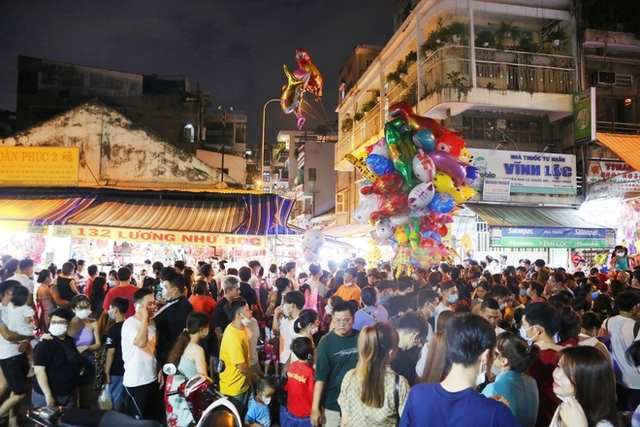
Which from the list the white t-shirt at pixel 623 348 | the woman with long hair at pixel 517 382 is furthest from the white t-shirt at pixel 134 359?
the white t-shirt at pixel 623 348

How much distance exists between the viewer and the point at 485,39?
15.4 metres

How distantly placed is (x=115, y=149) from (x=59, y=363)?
11.7m

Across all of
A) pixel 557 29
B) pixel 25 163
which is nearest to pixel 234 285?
pixel 25 163

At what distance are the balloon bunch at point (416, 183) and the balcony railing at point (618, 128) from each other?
830cm

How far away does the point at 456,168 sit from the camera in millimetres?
9406

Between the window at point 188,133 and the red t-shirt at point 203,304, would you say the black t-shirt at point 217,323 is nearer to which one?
the red t-shirt at point 203,304

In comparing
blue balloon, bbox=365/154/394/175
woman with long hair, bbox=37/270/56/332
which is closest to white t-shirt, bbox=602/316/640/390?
blue balloon, bbox=365/154/394/175

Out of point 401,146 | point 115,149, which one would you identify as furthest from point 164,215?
point 401,146

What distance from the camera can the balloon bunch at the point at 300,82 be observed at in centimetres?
1368

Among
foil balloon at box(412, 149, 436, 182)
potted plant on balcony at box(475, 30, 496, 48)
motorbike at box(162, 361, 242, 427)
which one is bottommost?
motorbike at box(162, 361, 242, 427)

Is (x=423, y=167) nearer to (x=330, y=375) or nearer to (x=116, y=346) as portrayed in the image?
(x=330, y=375)

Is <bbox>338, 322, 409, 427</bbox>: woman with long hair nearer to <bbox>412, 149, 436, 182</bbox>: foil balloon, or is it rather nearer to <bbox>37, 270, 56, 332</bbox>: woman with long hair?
<bbox>412, 149, 436, 182</bbox>: foil balloon

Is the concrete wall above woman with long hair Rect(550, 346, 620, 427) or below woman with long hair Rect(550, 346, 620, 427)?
above

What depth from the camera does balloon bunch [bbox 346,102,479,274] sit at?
9.15 metres
